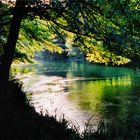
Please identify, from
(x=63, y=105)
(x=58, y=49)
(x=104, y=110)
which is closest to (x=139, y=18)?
(x=58, y=49)

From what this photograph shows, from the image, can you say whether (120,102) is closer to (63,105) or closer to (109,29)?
(63,105)

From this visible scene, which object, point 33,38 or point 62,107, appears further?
point 62,107

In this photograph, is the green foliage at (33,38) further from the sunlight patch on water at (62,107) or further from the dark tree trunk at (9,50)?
the dark tree trunk at (9,50)

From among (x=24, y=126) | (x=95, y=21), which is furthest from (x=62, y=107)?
(x=24, y=126)

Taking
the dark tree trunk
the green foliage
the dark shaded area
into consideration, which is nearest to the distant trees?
the dark tree trunk

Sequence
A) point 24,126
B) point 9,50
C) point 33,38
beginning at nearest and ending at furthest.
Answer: point 24,126, point 9,50, point 33,38

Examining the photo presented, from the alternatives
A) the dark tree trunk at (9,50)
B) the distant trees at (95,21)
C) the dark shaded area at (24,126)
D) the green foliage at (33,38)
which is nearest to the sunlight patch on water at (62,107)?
the green foliage at (33,38)

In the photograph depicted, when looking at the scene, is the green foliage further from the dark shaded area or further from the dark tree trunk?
the dark shaded area

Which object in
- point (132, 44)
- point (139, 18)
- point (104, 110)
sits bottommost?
point (104, 110)

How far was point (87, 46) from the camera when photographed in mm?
11820

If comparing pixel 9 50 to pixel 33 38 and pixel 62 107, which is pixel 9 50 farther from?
pixel 62 107

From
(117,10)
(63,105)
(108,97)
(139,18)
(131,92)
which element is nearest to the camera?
(117,10)

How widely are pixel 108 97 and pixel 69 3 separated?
72.5 feet

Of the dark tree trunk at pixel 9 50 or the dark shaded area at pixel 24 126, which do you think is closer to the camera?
the dark shaded area at pixel 24 126
